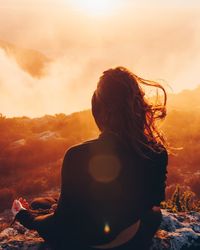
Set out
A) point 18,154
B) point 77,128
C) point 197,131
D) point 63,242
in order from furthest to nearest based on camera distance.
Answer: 1. point 77,128
2. point 197,131
3. point 18,154
4. point 63,242

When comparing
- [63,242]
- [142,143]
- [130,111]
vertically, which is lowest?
[63,242]

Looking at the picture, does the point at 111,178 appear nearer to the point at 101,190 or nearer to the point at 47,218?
the point at 101,190

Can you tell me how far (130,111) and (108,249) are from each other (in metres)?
1.21

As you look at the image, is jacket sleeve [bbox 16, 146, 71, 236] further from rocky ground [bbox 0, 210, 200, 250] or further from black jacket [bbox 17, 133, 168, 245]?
rocky ground [bbox 0, 210, 200, 250]

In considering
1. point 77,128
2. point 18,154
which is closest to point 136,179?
point 18,154

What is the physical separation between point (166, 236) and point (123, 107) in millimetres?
1746

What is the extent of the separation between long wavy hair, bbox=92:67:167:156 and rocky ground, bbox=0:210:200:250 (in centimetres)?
126

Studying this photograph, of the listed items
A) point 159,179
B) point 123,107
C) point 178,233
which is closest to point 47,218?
point 159,179

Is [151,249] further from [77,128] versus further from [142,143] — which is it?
[77,128]

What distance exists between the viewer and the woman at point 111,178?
11.5ft

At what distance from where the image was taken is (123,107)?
11.8 feet

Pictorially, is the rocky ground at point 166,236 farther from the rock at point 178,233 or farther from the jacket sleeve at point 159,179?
the jacket sleeve at point 159,179

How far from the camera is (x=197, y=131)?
22047 millimetres

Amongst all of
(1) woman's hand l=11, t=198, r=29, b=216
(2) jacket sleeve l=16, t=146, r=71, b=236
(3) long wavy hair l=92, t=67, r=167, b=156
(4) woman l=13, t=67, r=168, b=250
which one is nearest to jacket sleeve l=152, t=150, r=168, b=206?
(4) woman l=13, t=67, r=168, b=250
